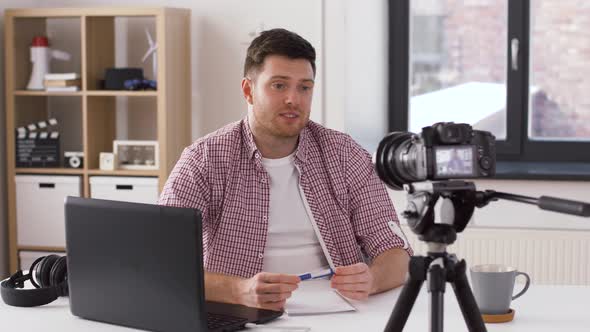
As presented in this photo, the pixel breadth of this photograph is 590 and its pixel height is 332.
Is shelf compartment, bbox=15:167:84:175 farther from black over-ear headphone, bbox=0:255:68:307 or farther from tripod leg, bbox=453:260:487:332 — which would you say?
tripod leg, bbox=453:260:487:332

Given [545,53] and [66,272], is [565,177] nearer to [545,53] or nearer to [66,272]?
[545,53]

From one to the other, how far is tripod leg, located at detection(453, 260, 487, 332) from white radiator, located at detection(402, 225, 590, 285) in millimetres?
2169

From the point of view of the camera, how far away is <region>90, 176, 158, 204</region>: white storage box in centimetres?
382

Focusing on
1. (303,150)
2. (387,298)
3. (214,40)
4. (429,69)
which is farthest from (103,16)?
(387,298)

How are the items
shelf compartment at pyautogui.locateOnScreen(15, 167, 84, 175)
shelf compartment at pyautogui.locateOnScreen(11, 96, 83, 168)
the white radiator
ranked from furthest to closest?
shelf compartment at pyautogui.locateOnScreen(11, 96, 83, 168), shelf compartment at pyautogui.locateOnScreen(15, 167, 84, 175), the white radiator

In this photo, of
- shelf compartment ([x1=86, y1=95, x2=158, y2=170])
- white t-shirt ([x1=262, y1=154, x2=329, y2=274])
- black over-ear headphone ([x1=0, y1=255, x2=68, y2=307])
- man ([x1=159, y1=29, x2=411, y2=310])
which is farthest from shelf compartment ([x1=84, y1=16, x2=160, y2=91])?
black over-ear headphone ([x1=0, y1=255, x2=68, y2=307])

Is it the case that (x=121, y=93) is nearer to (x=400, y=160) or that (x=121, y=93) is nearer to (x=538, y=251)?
(x=538, y=251)

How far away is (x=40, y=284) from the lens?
207 centimetres

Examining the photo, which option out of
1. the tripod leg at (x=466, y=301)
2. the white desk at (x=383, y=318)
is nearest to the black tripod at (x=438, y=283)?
the tripod leg at (x=466, y=301)

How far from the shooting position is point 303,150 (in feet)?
7.98

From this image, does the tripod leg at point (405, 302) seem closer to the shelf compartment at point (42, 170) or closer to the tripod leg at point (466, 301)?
the tripod leg at point (466, 301)

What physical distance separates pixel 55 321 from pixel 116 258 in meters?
0.22

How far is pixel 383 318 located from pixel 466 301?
415mm

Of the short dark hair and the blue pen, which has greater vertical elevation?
the short dark hair
